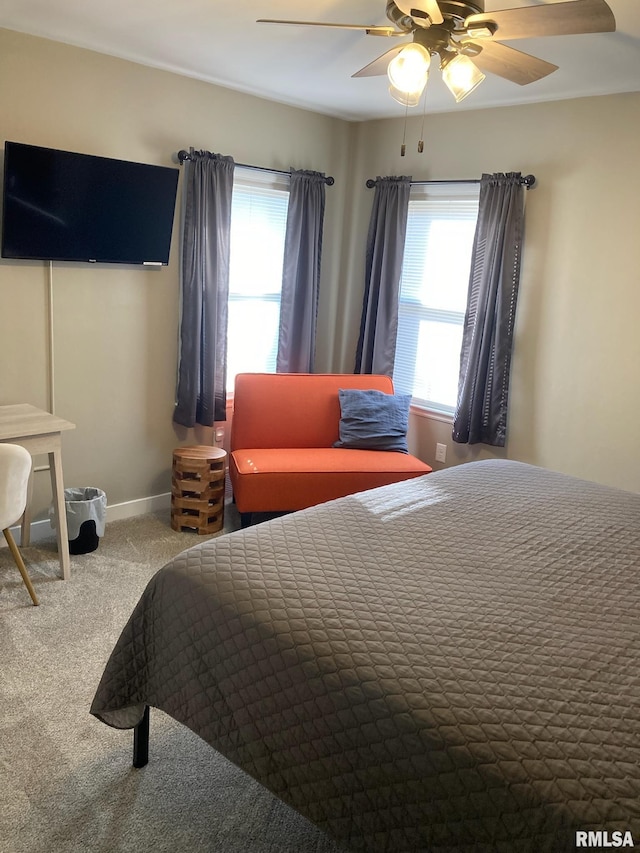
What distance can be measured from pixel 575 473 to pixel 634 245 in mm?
1254

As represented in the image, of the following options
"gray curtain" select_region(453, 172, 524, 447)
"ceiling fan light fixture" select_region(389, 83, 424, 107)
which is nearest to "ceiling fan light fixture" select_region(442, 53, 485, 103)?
"ceiling fan light fixture" select_region(389, 83, 424, 107)

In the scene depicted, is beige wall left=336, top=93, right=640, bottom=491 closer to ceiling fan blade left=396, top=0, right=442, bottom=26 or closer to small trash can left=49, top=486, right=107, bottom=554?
ceiling fan blade left=396, top=0, right=442, bottom=26

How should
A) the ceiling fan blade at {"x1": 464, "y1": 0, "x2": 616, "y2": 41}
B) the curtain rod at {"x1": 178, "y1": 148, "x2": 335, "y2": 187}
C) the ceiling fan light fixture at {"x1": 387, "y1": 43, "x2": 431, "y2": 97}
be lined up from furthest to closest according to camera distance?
the curtain rod at {"x1": 178, "y1": 148, "x2": 335, "y2": 187} → the ceiling fan light fixture at {"x1": 387, "y1": 43, "x2": 431, "y2": 97} → the ceiling fan blade at {"x1": 464, "y1": 0, "x2": 616, "y2": 41}

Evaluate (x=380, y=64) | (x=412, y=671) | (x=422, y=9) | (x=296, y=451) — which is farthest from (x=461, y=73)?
(x=296, y=451)

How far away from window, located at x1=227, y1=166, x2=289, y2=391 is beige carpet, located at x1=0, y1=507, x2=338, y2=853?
2.11 metres

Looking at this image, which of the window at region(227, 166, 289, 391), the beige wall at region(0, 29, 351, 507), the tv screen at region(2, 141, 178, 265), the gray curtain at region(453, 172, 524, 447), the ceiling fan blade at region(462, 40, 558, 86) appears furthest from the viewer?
the window at region(227, 166, 289, 391)

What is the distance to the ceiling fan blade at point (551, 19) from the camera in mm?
1805

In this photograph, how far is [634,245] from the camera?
350cm

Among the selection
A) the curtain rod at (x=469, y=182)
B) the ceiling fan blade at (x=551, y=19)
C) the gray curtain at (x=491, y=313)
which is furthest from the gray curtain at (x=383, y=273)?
the ceiling fan blade at (x=551, y=19)

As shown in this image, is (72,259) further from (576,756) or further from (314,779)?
(576,756)

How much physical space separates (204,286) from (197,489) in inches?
46.8

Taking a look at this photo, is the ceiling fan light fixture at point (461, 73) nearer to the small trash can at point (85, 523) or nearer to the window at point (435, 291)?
the window at point (435, 291)

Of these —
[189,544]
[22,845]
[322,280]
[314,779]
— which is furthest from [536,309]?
Answer: [22,845]

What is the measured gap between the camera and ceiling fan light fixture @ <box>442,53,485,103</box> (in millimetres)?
2143
